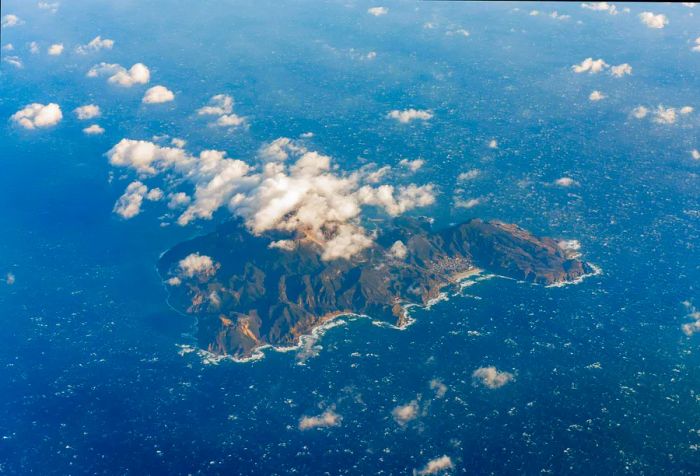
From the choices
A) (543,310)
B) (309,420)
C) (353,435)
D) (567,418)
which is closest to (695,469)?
(567,418)

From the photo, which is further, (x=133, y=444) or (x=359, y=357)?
(x=359, y=357)

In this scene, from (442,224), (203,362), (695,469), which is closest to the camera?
(695,469)

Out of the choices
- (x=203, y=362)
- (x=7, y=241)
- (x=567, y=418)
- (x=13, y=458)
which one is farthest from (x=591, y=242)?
(x=7, y=241)

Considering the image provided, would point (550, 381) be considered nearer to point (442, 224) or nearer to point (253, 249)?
point (442, 224)

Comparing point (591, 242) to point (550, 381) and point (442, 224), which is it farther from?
point (550, 381)

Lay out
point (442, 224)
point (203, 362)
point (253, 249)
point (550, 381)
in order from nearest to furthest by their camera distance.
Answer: point (550, 381), point (203, 362), point (253, 249), point (442, 224)

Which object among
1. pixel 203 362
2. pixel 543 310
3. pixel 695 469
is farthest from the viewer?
pixel 543 310
